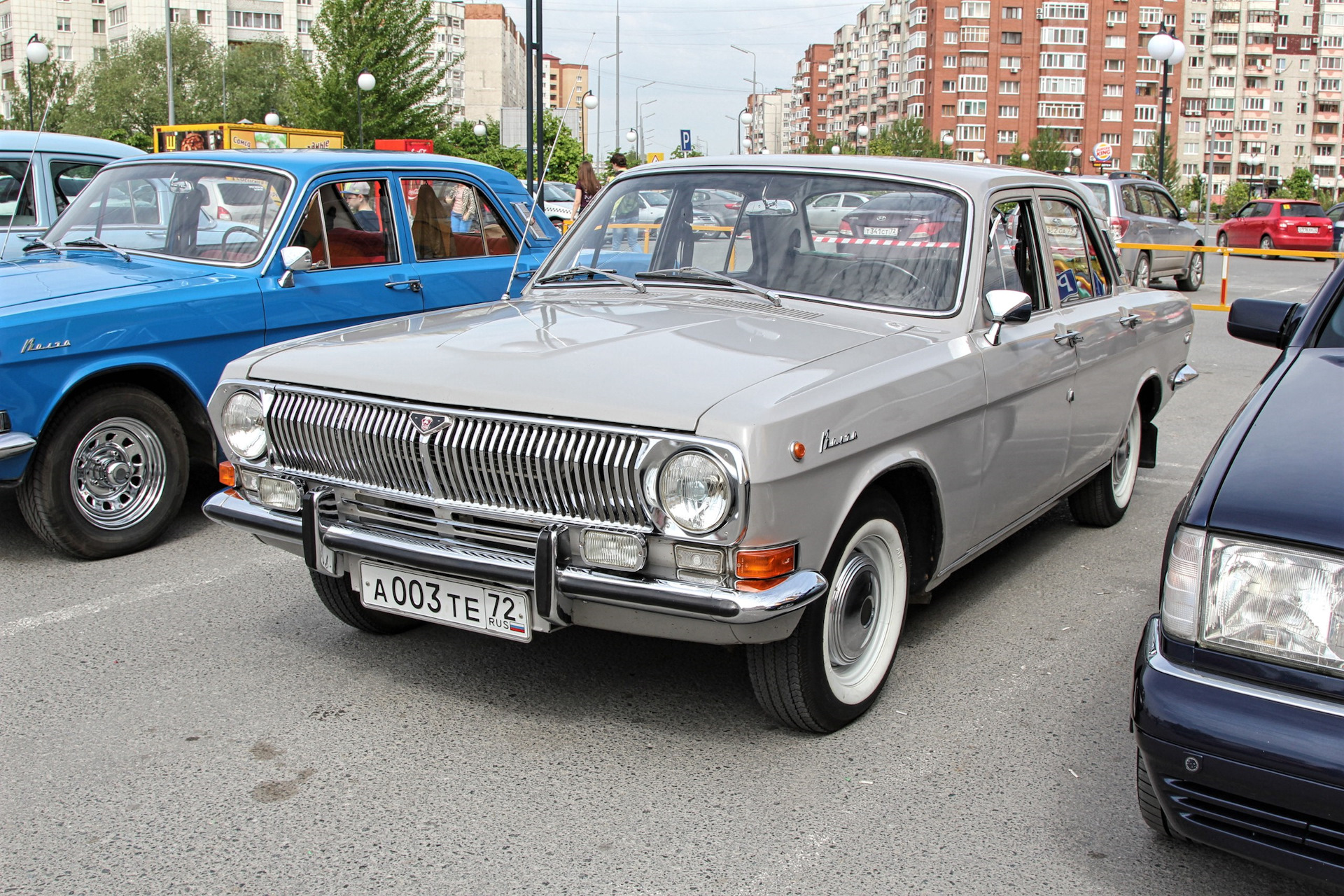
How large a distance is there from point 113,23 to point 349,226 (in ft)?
392

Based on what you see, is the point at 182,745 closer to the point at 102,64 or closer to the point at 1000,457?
the point at 1000,457

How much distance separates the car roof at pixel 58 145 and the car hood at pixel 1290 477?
7928 mm

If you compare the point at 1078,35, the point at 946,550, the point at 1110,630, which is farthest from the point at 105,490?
the point at 1078,35

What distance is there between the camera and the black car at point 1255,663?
2.31 meters

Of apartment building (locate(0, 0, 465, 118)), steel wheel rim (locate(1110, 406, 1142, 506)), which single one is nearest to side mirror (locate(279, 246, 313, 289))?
steel wheel rim (locate(1110, 406, 1142, 506))

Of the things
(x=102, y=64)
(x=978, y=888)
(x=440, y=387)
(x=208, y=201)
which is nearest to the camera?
(x=978, y=888)

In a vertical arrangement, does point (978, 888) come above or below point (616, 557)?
below

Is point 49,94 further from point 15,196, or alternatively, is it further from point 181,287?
point 181,287

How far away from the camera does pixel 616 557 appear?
10.5 feet

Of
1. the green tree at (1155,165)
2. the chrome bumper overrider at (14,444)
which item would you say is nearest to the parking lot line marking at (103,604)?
the chrome bumper overrider at (14,444)

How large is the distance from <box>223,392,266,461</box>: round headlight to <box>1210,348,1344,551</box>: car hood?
279 cm

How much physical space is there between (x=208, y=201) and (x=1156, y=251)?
54.8 feet

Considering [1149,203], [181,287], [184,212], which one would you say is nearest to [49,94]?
[1149,203]

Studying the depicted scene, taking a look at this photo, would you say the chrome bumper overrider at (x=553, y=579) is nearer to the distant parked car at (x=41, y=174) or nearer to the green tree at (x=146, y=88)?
the distant parked car at (x=41, y=174)
